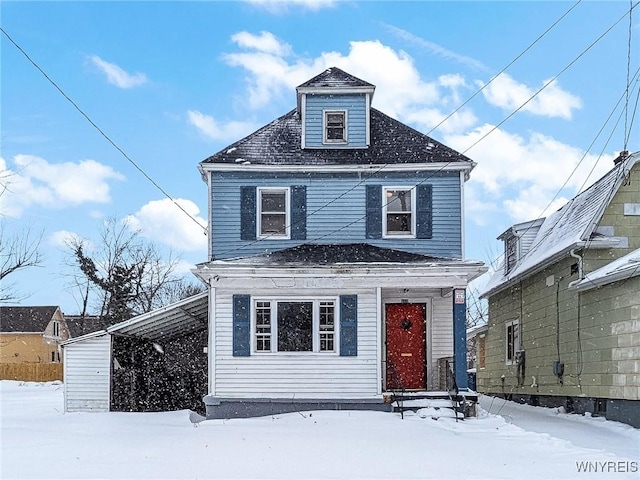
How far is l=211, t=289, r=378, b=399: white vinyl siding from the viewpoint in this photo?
16141mm

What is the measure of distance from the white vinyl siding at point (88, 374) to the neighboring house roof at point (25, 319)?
40.9 meters

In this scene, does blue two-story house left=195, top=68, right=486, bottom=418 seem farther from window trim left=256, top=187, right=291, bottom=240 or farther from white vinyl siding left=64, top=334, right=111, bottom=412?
white vinyl siding left=64, top=334, right=111, bottom=412

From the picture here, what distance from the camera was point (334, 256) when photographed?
17.0 m

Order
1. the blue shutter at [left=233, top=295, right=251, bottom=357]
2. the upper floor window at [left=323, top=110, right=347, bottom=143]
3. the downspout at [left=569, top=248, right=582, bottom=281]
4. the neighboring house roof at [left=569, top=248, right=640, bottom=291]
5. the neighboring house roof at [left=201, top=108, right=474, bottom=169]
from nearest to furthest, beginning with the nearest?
1. the neighboring house roof at [left=569, top=248, right=640, bottom=291]
2. the blue shutter at [left=233, top=295, right=251, bottom=357]
3. the downspout at [left=569, top=248, right=582, bottom=281]
4. the neighboring house roof at [left=201, top=108, right=474, bottom=169]
5. the upper floor window at [left=323, top=110, right=347, bottom=143]

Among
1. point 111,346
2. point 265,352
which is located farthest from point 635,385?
point 111,346

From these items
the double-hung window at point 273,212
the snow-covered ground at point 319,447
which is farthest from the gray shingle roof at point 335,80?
the snow-covered ground at point 319,447

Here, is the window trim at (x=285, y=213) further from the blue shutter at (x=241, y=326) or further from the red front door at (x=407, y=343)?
the red front door at (x=407, y=343)

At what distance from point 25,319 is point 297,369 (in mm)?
47850

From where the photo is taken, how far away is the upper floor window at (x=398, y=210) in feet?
58.6

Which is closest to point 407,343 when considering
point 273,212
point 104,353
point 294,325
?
point 294,325

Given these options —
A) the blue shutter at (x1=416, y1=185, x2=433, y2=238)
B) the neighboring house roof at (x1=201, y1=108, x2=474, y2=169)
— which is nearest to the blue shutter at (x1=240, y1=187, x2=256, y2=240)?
the neighboring house roof at (x1=201, y1=108, x2=474, y2=169)

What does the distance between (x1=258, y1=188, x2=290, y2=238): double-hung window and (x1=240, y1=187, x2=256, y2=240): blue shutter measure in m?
0.16

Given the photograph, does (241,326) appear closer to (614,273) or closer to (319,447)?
(319,447)

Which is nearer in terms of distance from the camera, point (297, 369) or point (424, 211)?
point (297, 369)
